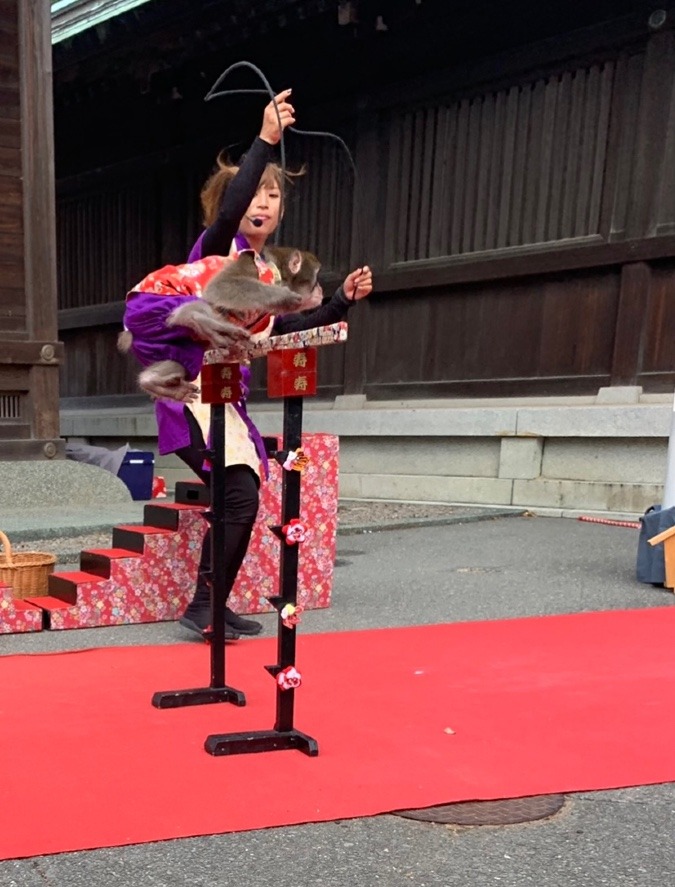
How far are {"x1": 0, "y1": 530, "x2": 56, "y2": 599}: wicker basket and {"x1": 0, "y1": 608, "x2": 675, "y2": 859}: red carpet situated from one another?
1.98 feet

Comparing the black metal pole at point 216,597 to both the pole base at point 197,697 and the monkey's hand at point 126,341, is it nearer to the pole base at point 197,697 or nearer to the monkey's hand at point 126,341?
the pole base at point 197,697

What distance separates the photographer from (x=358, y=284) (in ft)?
7.53

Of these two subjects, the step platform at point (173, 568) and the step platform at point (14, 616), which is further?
the step platform at point (173, 568)

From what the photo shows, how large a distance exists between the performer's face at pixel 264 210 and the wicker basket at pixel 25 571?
1.66m

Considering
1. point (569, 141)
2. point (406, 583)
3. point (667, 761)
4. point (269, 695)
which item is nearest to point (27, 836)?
point (269, 695)

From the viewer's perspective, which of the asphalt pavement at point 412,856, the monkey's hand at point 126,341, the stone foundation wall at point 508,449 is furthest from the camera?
the stone foundation wall at point 508,449

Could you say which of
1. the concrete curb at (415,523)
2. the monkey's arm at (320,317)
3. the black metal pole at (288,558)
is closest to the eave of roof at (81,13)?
the concrete curb at (415,523)

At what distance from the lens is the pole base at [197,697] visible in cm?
223

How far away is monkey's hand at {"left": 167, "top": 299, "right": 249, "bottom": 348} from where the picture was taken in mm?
1976

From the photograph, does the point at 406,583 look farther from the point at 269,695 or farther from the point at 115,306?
the point at 115,306

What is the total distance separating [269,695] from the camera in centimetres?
238

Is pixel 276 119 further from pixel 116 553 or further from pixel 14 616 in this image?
pixel 14 616

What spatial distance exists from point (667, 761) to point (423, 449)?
5135 millimetres

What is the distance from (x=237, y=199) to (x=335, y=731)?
155cm
